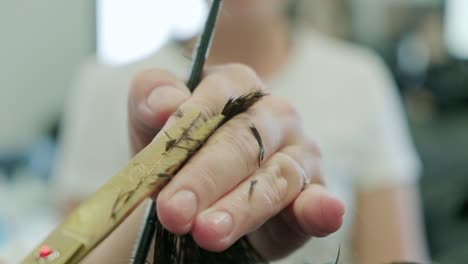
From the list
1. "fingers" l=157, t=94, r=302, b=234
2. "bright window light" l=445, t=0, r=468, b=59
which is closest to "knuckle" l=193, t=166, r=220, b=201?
"fingers" l=157, t=94, r=302, b=234

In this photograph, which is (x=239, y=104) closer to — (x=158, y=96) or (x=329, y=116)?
(x=158, y=96)

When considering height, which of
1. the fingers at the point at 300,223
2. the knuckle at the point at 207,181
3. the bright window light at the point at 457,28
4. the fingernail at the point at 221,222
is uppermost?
the knuckle at the point at 207,181

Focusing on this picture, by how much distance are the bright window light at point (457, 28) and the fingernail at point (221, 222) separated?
201cm

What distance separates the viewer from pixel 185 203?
215 millimetres

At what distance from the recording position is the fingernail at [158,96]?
0.88ft

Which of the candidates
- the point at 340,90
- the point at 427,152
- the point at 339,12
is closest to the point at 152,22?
the point at 340,90

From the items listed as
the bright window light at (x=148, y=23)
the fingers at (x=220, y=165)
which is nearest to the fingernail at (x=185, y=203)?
the fingers at (x=220, y=165)

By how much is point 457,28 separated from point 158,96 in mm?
2029

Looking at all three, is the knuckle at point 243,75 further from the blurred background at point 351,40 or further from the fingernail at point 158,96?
the blurred background at point 351,40

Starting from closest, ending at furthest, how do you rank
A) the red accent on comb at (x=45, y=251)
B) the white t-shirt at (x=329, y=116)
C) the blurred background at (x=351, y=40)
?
the red accent on comb at (x=45, y=251), the white t-shirt at (x=329, y=116), the blurred background at (x=351, y=40)

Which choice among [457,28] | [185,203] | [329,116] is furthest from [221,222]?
[457,28]

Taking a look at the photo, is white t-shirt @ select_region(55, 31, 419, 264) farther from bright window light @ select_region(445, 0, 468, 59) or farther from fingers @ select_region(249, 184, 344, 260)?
bright window light @ select_region(445, 0, 468, 59)

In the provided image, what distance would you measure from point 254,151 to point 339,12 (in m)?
1.91

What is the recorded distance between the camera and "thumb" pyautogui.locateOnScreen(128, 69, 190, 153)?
10.5 inches
